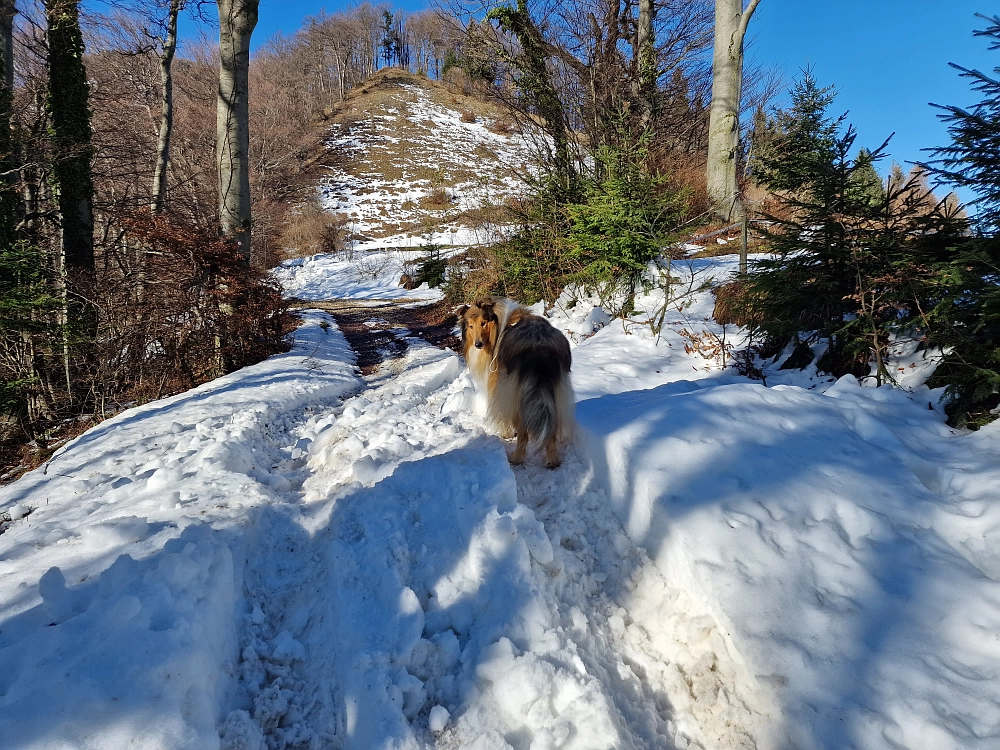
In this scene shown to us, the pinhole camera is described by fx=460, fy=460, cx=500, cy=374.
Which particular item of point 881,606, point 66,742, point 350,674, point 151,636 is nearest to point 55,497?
point 151,636

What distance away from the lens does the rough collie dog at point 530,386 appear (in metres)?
3.51

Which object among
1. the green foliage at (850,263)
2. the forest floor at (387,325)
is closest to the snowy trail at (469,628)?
the green foliage at (850,263)

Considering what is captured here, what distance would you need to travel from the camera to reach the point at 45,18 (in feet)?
27.5

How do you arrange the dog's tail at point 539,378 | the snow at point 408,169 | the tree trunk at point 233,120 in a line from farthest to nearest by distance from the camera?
the snow at point 408,169 < the tree trunk at point 233,120 < the dog's tail at point 539,378

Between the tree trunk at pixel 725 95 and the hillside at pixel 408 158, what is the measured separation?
16530 millimetres

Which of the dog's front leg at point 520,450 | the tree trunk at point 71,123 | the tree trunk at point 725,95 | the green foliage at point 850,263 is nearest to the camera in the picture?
the dog's front leg at point 520,450

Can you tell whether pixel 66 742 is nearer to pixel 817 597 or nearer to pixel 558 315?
pixel 817 597

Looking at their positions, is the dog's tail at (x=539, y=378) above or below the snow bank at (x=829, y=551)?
above

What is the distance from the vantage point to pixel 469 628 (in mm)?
2201

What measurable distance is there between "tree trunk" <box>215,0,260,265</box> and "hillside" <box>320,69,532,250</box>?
59.4ft

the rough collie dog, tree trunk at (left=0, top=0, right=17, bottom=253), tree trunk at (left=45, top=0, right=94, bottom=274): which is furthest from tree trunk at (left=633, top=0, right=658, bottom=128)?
tree trunk at (left=0, top=0, right=17, bottom=253)

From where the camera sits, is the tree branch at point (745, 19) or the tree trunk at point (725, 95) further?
the tree trunk at point (725, 95)

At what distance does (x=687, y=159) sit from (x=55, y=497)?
1844cm

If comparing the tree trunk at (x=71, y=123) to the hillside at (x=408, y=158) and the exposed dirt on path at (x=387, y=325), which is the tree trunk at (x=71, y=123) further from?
the hillside at (x=408, y=158)
